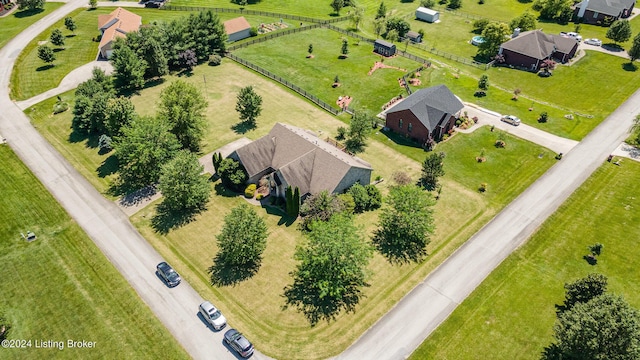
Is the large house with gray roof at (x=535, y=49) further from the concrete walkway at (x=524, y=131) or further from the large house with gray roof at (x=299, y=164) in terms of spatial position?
the large house with gray roof at (x=299, y=164)

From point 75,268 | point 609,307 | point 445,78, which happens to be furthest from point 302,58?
point 609,307

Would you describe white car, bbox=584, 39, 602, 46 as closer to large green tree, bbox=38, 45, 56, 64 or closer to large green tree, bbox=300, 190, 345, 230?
large green tree, bbox=300, 190, 345, 230

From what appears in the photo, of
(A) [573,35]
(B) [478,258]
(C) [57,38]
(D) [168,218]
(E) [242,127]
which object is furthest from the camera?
(A) [573,35]

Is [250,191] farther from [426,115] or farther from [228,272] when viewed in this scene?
[426,115]

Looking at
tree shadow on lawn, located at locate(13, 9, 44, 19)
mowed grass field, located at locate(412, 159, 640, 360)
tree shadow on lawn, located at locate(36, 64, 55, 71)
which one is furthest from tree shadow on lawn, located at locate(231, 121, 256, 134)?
tree shadow on lawn, located at locate(13, 9, 44, 19)

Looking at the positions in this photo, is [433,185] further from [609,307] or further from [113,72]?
[113,72]

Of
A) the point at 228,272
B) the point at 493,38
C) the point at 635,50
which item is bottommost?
the point at 228,272

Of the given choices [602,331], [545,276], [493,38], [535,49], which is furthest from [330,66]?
[602,331]
